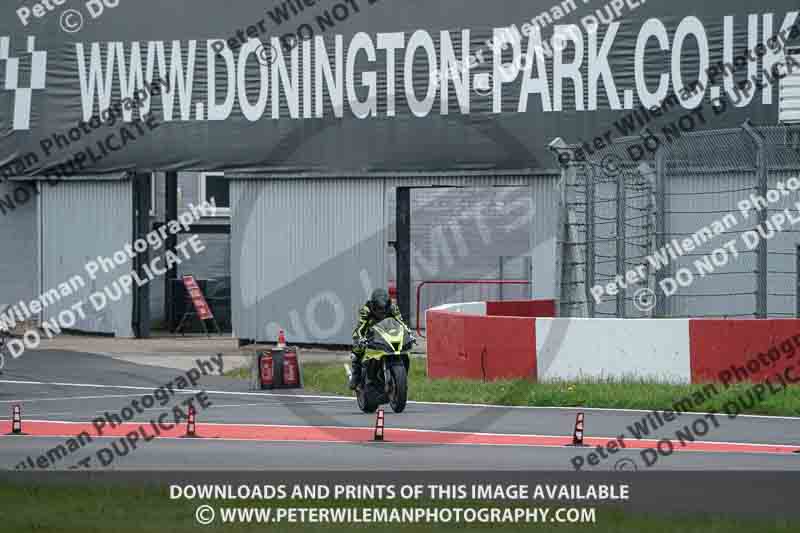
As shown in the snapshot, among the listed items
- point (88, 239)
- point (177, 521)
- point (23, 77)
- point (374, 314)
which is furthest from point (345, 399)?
point (23, 77)

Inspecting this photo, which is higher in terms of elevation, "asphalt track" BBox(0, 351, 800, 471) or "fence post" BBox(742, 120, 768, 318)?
"fence post" BBox(742, 120, 768, 318)

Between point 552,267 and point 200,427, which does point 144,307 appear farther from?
point 200,427

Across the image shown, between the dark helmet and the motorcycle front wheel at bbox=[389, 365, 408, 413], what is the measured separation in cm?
66

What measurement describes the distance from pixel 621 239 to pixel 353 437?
24.9 ft

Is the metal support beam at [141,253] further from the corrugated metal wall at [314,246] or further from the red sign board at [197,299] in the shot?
the corrugated metal wall at [314,246]

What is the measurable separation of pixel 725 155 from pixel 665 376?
8977mm

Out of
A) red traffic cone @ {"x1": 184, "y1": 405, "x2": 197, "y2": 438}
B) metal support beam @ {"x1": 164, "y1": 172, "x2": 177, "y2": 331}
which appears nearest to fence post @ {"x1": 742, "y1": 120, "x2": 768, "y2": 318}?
red traffic cone @ {"x1": 184, "y1": 405, "x2": 197, "y2": 438}

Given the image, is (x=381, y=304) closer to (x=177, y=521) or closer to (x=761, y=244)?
(x=761, y=244)

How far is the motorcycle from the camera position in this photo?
1717cm

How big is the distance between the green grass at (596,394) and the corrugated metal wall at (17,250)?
16.4m

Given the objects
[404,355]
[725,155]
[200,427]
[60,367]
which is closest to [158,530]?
[200,427]

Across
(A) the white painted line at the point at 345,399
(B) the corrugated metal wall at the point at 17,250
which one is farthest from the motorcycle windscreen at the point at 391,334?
(B) the corrugated metal wall at the point at 17,250

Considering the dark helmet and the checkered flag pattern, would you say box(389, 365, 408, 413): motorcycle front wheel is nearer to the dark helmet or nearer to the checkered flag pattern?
the dark helmet

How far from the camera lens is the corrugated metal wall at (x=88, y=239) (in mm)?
33344
